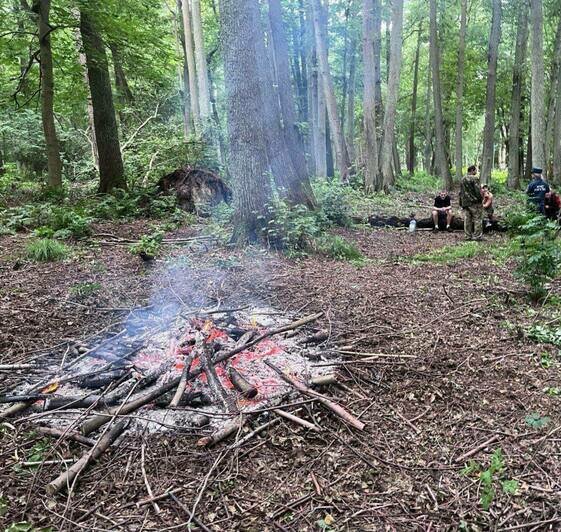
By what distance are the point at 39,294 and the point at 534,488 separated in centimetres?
547

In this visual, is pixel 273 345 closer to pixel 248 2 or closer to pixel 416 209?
pixel 248 2

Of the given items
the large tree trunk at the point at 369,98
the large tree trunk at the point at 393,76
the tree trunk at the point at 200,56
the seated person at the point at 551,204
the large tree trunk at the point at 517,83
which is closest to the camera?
the seated person at the point at 551,204

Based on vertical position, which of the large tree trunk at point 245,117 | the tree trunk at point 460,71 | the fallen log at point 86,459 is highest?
the tree trunk at point 460,71

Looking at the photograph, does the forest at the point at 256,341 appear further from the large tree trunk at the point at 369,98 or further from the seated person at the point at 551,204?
the large tree trunk at the point at 369,98

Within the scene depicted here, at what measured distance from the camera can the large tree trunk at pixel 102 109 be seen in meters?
10.9

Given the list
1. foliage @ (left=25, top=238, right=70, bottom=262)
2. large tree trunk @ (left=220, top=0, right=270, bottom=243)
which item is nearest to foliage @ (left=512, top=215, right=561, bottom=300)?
A: large tree trunk @ (left=220, top=0, right=270, bottom=243)

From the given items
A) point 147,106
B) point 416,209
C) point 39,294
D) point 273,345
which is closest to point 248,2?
point 39,294

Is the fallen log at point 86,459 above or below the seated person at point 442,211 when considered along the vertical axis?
below

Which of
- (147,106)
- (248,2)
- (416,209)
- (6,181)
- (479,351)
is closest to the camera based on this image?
(479,351)

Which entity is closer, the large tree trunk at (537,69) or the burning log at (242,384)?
the burning log at (242,384)

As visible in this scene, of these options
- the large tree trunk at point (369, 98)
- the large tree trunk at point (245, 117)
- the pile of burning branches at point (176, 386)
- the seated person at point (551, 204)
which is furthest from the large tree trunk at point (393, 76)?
the pile of burning branches at point (176, 386)

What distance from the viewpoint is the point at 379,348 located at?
4.18 metres

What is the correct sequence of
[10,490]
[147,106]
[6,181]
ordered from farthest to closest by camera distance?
[147,106] → [6,181] → [10,490]

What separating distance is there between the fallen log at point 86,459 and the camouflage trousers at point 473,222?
924cm
